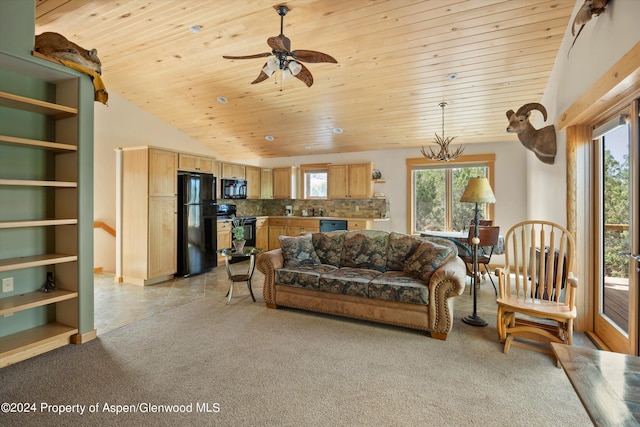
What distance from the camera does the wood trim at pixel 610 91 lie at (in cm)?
193

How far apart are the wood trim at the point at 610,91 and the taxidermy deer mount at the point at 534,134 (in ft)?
2.19

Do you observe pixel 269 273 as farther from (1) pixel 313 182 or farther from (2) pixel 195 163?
(1) pixel 313 182

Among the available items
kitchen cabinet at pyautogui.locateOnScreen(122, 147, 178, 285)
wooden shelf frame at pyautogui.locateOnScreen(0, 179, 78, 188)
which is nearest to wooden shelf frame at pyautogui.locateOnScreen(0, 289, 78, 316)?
wooden shelf frame at pyautogui.locateOnScreen(0, 179, 78, 188)

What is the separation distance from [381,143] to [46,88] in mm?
5418

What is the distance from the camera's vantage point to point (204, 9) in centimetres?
334

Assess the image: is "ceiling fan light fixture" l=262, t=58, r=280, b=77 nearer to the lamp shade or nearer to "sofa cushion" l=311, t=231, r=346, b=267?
"sofa cushion" l=311, t=231, r=346, b=267

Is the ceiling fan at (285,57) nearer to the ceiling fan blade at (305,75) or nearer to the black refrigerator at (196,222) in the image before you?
the ceiling fan blade at (305,75)

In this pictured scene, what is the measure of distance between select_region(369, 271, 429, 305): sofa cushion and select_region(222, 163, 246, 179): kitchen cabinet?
179 inches

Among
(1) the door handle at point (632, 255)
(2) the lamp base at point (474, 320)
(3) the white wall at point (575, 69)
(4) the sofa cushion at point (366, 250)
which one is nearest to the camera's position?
(3) the white wall at point (575, 69)

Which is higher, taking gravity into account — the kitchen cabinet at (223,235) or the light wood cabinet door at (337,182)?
the light wood cabinet door at (337,182)

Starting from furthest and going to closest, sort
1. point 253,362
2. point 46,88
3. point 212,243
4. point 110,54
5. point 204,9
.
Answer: point 212,243
point 110,54
point 204,9
point 46,88
point 253,362

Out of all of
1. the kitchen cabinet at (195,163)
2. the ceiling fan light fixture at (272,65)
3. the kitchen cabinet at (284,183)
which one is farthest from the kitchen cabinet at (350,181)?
the ceiling fan light fixture at (272,65)

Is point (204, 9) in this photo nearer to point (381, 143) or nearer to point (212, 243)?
point (212, 243)

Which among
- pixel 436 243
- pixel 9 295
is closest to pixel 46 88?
pixel 9 295
